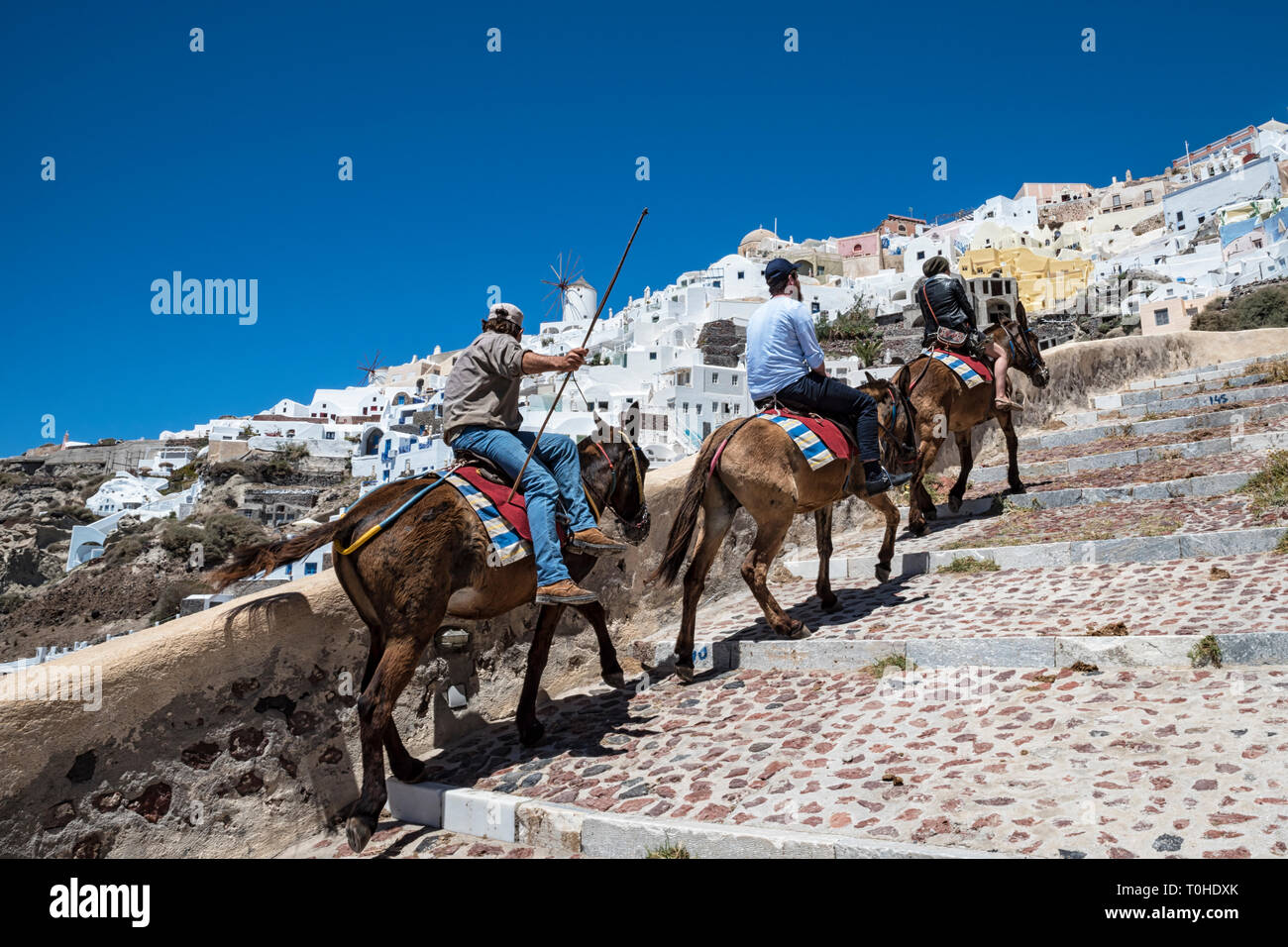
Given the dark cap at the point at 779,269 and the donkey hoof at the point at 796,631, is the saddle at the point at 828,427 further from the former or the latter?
the donkey hoof at the point at 796,631

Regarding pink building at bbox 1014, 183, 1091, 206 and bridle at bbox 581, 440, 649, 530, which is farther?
pink building at bbox 1014, 183, 1091, 206

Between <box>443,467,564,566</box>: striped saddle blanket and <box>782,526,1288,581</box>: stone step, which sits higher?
<box>443,467,564,566</box>: striped saddle blanket

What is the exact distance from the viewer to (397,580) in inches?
173

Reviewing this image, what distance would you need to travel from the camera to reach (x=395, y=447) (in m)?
67.6

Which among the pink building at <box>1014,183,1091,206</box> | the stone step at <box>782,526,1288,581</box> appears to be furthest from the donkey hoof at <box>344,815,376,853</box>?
the pink building at <box>1014,183,1091,206</box>

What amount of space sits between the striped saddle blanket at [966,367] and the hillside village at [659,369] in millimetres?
27081

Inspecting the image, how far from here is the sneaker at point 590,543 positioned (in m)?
5.09

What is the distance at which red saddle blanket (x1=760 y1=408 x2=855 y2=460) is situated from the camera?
6.39 meters

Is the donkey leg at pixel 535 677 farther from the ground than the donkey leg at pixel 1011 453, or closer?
closer

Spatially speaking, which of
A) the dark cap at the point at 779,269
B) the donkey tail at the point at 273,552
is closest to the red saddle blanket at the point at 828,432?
the dark cap at the point at 779,269

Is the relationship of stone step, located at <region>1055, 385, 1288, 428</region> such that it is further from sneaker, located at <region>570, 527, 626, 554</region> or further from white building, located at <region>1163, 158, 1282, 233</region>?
white building, located at <region>1163, 158, 1282, 233</region>

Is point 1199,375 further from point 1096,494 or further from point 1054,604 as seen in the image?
point 1054,604

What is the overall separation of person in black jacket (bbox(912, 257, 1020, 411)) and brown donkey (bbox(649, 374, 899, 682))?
410 cm

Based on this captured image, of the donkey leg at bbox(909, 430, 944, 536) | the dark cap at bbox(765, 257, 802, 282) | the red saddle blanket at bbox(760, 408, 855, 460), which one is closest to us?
the red saddle blanket at bbox(760, 408, 855, 460)
